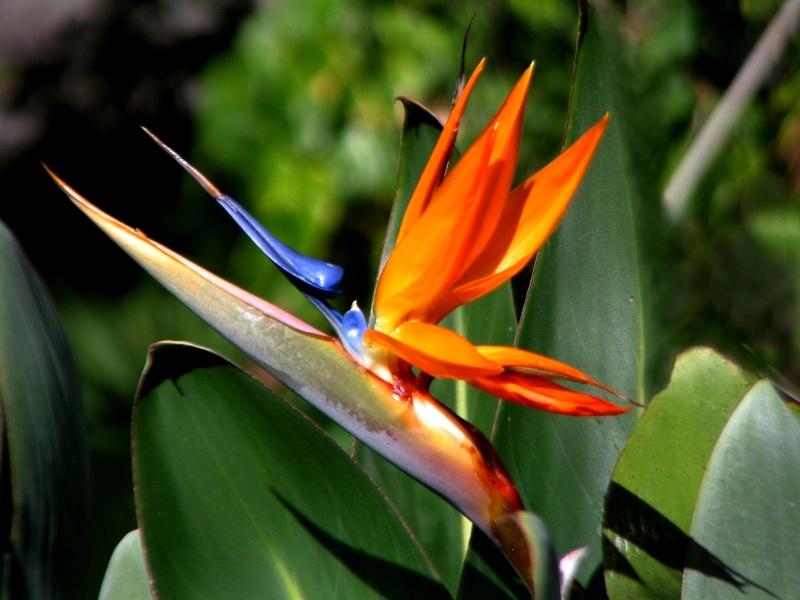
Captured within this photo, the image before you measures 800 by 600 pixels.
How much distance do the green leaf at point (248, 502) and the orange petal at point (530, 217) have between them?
12cm

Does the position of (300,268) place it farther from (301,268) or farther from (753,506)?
(753,506)

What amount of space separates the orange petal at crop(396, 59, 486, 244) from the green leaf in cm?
12

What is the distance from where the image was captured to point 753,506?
36 centimetres

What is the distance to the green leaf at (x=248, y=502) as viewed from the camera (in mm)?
436

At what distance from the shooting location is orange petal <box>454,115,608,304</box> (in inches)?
15.2

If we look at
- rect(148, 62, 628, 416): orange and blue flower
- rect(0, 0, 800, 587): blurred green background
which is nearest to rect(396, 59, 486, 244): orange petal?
rect(148, 62, 628, 416): orange and blue flower

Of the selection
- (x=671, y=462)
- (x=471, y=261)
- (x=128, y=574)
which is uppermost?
(x=471, y=261)

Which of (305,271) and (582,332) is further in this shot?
(582,332)

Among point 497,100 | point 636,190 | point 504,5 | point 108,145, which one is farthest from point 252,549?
point 108,145

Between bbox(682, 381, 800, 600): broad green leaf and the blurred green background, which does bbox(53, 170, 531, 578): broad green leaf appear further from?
the blurred green background

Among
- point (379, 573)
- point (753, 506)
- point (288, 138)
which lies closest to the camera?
point (753, 506)

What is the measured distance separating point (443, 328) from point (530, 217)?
71mm

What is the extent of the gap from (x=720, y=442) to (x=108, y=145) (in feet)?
6.70

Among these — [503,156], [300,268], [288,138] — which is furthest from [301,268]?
[288,138]
